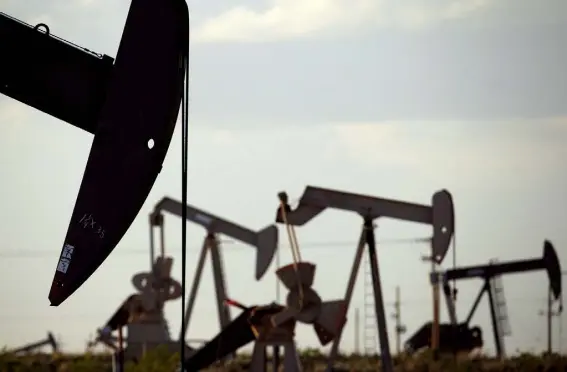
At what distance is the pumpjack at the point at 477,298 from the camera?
3147cm

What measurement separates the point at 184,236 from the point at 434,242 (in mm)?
13436

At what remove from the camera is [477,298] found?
3306cm

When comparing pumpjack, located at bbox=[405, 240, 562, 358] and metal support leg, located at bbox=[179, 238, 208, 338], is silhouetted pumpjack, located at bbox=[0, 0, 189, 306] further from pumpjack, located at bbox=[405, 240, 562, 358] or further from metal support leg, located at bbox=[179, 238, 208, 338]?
pumpjack, located at bbox=[405, 240, 562, 358]

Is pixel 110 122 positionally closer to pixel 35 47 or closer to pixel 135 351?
pixel 35 47

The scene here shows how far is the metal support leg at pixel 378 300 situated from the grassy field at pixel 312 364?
3084mm

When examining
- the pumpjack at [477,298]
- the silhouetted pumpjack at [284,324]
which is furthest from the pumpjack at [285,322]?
the pumpjack at [477,298]

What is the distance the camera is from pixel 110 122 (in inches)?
293

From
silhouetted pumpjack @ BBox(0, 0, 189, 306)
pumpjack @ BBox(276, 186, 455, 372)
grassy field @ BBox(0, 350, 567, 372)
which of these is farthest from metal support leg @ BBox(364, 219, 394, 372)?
silhouetted pumpjack @ BBox(0, 0, 189, 306)

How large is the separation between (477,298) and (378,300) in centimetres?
1340

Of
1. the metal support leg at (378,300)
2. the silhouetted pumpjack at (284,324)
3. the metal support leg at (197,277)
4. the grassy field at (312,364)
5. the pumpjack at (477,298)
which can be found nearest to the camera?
the metal support leg at (378,300)

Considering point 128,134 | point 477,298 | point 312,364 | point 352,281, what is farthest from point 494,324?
point 128,134

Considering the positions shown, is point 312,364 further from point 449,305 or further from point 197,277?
point 449,305

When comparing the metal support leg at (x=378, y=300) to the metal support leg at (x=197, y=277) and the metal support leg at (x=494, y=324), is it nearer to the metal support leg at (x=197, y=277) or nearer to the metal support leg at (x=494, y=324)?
the metal support leg at (x=197, y=277)

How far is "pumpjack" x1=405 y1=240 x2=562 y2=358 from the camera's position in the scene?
31.5 meters
